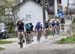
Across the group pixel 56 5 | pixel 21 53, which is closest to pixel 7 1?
pixel 56 5

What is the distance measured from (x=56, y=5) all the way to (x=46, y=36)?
3520cm

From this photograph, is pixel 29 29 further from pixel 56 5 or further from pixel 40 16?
pixel 56 5

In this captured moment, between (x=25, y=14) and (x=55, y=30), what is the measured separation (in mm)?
15681

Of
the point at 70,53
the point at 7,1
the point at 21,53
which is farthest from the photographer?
the point at 7,1

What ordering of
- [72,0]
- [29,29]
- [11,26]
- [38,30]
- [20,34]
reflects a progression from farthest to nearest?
[72,0] → [11,26] → [38,30] → [29,29] → [20,34]

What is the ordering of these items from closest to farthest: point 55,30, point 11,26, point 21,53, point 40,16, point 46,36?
point 21,53, point 46,36, point 55,30, point 11,26, point 40,16

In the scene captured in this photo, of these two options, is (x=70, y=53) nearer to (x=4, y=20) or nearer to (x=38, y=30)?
(x=38, y=30)

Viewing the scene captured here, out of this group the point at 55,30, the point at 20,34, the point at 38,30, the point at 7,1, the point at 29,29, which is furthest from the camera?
the point at 7,1

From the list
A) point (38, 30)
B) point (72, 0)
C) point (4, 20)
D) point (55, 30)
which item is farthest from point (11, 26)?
point (72, 0)

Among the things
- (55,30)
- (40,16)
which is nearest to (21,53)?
(55,30)

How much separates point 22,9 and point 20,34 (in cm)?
A: 2590

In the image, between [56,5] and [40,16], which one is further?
[56,5]

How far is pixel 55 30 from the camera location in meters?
34.8

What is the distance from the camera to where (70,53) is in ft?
56.6
